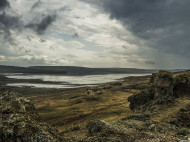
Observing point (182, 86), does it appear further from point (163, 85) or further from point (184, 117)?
point (184, 117)

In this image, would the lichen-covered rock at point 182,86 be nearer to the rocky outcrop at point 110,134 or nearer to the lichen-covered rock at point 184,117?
the lichen-covered rock at point 184,117

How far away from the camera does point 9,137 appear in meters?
8.64

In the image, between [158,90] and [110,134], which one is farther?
[158,90]

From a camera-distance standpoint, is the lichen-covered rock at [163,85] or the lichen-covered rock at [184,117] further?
the lichen-covered rock at [163,85]

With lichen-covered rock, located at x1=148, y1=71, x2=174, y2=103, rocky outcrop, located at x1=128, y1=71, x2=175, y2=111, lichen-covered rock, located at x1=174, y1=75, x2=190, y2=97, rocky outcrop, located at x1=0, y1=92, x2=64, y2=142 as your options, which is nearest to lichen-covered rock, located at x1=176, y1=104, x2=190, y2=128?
rocky outcrop, located at x1=128, y1=71, x2=175, y2=111

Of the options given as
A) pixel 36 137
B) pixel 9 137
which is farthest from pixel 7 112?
pixel 36 137

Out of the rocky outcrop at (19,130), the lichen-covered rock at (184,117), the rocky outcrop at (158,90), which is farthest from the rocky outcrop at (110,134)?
the rocky outcrop at (158,90)

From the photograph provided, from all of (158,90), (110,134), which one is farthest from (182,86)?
(110,134)

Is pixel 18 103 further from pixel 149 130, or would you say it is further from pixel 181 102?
pixel 181 102

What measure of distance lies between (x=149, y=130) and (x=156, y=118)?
17.9 feet

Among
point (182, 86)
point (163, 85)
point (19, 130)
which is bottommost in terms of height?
point (19, 130)

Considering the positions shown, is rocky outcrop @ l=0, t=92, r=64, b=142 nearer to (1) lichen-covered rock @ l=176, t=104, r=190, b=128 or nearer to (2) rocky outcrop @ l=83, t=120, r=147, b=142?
(2) rocky outcrop @ l=83, t=120, r=147, b=142

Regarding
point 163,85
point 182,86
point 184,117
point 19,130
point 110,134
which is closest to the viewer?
point 19,130

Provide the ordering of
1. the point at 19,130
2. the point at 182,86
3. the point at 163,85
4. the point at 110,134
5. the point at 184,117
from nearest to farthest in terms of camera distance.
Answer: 1. the point at 19,130
2. the point at 110,134
3. the point at 184,117
4. the point at 163,85
5. the point at 182,86
